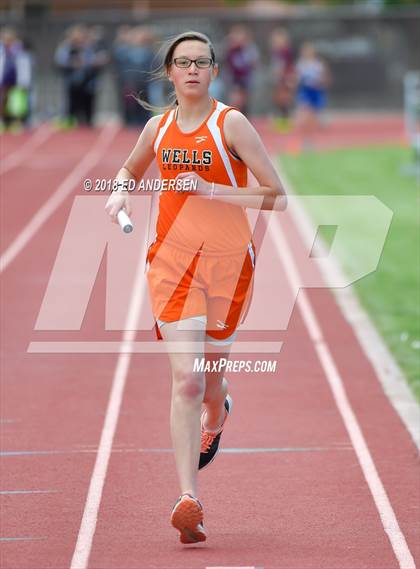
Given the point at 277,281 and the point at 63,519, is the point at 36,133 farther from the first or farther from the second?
the point at 63,519

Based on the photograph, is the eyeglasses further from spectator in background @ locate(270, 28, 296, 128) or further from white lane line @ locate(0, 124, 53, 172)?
spectator in background @ locate(270, 28, 296, 128)

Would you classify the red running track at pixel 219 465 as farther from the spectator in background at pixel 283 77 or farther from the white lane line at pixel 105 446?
the spectator in background at pixel 283 77

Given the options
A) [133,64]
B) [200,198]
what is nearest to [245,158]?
[200,198]

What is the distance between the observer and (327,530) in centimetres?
620

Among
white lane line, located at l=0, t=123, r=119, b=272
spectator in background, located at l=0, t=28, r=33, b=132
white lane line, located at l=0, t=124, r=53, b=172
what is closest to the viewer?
white lane line, located at l=0, t=123, r=119, b=272

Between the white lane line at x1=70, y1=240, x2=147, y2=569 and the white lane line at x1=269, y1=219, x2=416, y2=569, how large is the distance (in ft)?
4.36

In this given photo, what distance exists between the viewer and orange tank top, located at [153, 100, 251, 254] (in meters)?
5.80

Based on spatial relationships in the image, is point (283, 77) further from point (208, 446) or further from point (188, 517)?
point (188, 517)

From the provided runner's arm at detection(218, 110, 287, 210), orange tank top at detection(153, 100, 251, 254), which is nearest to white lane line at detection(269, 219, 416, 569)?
orange tank top at detection(153, 100, 251, 254)

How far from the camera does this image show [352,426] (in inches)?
323

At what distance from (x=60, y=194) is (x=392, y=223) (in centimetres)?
550

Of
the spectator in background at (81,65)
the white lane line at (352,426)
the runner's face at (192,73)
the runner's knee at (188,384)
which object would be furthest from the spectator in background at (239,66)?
the runner's knee at (188,384)

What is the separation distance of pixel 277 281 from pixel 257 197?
24.9 feet

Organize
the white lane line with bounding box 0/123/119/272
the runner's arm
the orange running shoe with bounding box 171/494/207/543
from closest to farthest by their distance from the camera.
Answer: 1. the orange running shoe with bounding box 171/494/207/543
2. the runner's arm
3. the white lane line with bounding box 0/123/119/272
